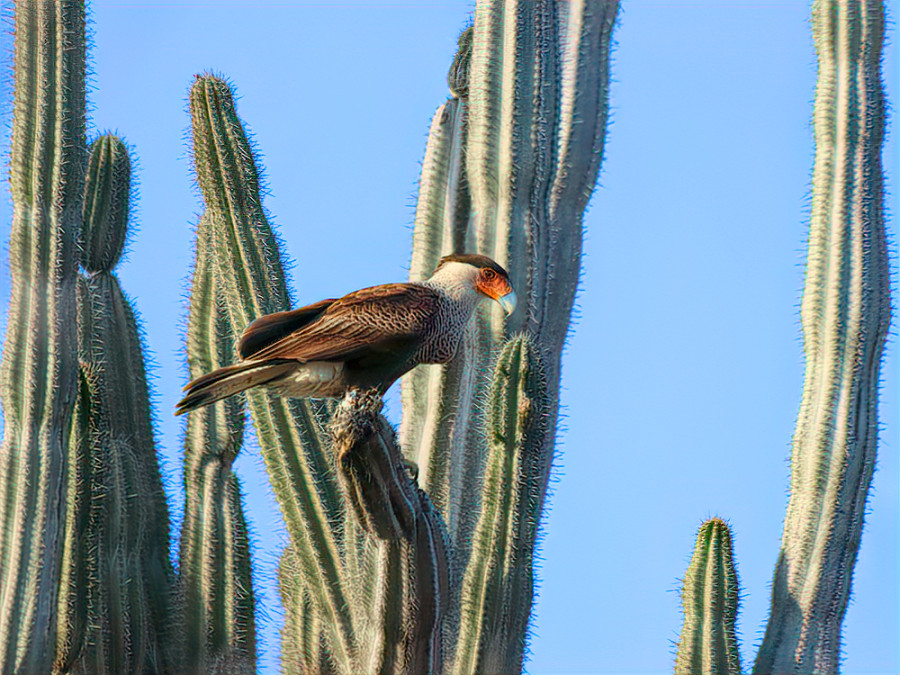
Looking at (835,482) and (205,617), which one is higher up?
(835,482)

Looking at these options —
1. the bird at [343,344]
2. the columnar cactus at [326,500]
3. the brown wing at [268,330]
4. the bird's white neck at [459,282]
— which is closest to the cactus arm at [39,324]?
the columnar cactus at [326,500]

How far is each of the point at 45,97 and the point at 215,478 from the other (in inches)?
71.2

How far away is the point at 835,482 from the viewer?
A: 5.65m

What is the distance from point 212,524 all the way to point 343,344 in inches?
A: 58.8

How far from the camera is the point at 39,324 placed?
5566 mm

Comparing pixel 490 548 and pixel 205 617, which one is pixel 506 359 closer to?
pixel 490 548

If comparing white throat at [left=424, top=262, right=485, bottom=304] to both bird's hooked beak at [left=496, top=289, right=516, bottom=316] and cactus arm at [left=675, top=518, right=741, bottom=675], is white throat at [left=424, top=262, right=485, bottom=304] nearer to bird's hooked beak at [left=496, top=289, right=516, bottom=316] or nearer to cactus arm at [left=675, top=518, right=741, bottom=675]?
bird's hooked beak at [left=496, top=289, right=516, bottom=316]

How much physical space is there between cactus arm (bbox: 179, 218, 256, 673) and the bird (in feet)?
3.78

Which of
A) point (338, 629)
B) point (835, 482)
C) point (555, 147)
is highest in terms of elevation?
point (555, 147)

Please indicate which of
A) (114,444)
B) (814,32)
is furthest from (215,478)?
(814,32)

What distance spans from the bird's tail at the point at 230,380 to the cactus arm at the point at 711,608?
1.72 meters

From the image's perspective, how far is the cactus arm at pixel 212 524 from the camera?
579cm

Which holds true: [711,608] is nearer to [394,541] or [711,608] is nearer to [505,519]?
[505,519]

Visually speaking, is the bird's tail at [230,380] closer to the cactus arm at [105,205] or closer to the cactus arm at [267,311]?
the cactus arm at [267,311]
